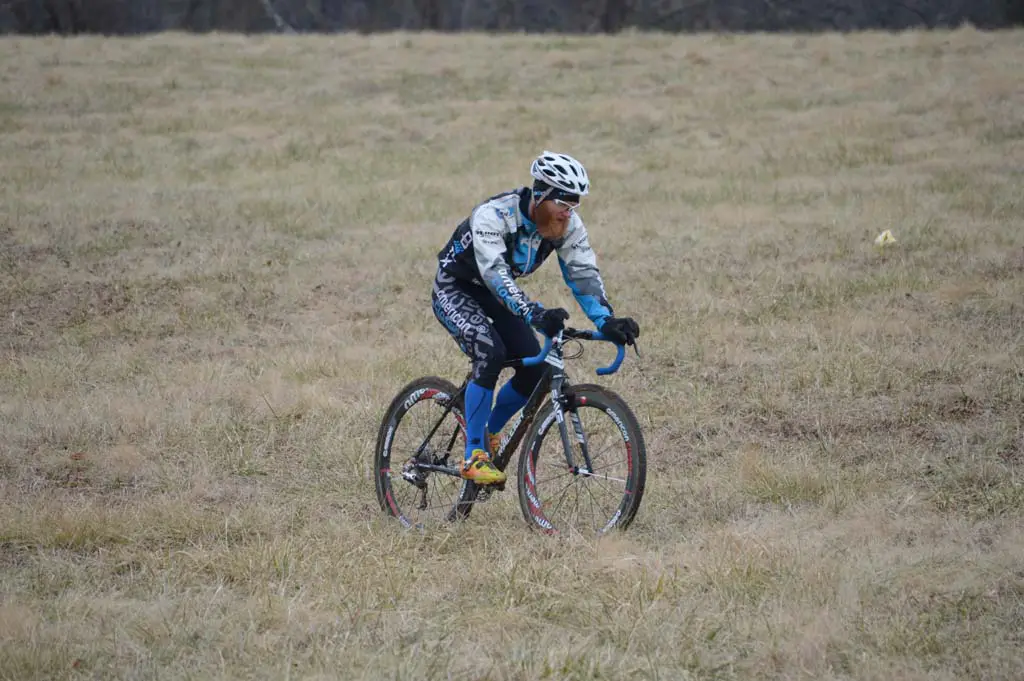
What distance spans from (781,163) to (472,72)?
11784 mm

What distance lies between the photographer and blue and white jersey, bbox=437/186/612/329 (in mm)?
6895

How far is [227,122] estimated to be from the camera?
2594 cm

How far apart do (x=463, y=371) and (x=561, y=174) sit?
14.3 feet

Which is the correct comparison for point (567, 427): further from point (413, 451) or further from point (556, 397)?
point (413, 451)

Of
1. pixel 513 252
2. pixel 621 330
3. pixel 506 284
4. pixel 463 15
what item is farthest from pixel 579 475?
pixel 463 15

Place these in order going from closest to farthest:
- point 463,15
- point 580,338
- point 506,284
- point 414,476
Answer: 1. point 580,338
2. point 506,284
3. point 414,476
4. point 463,15

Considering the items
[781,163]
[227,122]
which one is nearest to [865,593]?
[781,163]

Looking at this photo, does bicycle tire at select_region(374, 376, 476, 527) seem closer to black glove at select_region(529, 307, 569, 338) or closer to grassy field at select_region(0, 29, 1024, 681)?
grassy field at select_region(0, 29, 1024, 681)

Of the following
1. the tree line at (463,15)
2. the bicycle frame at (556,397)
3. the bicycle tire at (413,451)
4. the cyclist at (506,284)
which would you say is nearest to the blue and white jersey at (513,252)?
the cyclist at (506,284)

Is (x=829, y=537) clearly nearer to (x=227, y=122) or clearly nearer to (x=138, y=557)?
(x=138, y=557)

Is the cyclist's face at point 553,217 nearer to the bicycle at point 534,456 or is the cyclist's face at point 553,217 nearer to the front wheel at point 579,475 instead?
the bicycle at point 534,456

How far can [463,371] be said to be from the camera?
1091cm

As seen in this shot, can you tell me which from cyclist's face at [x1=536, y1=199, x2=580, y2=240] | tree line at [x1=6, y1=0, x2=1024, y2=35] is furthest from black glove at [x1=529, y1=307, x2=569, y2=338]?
tree line at [x1=6, y1=0, x2=1024, y2=35]

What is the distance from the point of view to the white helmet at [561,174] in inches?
266
